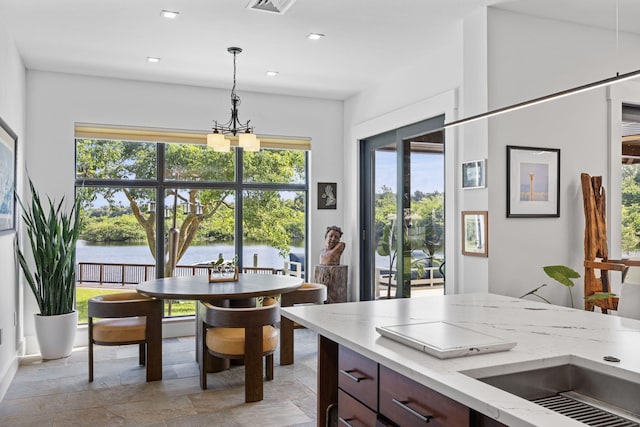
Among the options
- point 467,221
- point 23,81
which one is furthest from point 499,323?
point 23,81

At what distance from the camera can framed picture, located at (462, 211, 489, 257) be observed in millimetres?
3537

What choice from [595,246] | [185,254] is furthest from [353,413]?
[185,254]

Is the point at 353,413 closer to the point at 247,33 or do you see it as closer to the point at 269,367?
the point at 269,367

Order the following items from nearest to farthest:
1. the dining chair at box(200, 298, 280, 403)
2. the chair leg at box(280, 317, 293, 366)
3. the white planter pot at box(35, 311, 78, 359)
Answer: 1. the dining chair at box(200, 298, 280, 403)
2. the chair leg at box(280, 317, 293, 366)
3. the white planter pot at box(35, 311, 78, 359)

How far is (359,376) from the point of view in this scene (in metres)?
1.87

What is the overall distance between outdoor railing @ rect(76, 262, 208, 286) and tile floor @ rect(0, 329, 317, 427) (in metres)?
0.91

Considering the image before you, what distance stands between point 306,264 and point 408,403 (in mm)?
4536

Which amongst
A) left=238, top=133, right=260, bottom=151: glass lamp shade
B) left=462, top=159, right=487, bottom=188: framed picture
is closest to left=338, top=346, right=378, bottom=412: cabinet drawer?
left=462, top=159, right=487, bottom=188: framed picture

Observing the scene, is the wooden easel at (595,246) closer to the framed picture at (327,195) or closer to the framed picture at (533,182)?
the framed picture at (533,182)

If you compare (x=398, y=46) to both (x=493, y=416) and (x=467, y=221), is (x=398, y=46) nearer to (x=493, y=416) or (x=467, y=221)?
(x=467, y=221)

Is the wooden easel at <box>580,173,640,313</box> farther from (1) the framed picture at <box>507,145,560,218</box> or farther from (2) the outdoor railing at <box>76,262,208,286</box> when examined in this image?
(2) the outdoor railing at <box>76,262,208,286</box>

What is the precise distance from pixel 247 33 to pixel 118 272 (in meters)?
2.84

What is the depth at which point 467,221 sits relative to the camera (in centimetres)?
373

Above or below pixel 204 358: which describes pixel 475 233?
above
